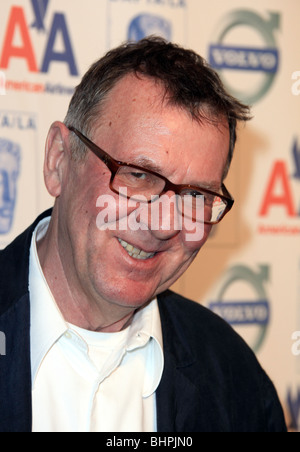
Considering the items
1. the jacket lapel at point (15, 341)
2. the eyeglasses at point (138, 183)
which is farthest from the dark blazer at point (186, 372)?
the eyeglasses at point (138, 183)

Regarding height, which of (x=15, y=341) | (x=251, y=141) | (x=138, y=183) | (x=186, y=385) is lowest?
(x=186, y=385)

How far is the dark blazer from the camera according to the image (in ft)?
3.94

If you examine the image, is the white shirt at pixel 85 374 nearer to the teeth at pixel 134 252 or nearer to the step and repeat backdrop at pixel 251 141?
the teeth at pixel 134 252

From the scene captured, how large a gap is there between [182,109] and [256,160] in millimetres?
990

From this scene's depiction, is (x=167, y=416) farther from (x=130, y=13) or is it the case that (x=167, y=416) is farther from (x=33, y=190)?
(x=130, y=13)

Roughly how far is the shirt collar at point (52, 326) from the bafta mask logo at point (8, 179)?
0.39 meters

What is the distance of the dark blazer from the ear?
0.12 meters

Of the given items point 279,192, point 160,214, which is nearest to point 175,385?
point 160,214

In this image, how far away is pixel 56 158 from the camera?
1356mm

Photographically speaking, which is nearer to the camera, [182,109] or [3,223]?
[182,109]

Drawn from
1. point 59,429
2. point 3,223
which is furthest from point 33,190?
point 59,429

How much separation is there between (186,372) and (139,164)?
0.53 metres

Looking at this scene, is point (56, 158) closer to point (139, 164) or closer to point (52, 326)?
point (139, 164)

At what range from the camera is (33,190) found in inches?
73.4
